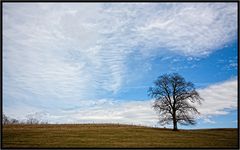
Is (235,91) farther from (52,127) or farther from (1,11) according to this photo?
(52,127)

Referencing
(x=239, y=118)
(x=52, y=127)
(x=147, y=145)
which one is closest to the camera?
(x=239, y=118)

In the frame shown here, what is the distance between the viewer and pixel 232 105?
19969 millimetres

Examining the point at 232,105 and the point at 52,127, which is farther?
the point at 52,127

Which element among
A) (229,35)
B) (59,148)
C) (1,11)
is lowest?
(59,148)

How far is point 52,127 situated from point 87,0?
15.4 metres

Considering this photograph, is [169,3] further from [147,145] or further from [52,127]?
[52,127]

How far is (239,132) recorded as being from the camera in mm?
18938

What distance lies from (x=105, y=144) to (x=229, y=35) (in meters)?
8.78

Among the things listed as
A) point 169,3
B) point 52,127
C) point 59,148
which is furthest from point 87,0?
point 52,127

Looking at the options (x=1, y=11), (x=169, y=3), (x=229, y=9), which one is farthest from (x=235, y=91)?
(x=1, y=11)

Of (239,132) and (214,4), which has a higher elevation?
(214,4)

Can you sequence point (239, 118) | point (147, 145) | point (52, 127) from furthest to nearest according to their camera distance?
point (52, 127) < point (147, 145) < point (239, 118)

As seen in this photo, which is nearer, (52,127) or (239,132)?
(239,132)

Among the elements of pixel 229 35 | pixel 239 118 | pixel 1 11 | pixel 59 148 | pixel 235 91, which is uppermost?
pixel 1 11
